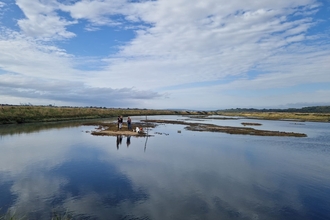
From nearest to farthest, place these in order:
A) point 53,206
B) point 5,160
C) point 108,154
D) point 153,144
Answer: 1. point 53,206
2. point 5,160
3. point 108,154
4. point 153,144

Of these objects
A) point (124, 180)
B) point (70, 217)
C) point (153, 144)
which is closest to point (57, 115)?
point (153, 144)

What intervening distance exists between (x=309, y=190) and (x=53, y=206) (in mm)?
14850

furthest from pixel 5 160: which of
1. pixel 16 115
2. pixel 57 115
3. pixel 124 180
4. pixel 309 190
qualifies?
pixel 57 115

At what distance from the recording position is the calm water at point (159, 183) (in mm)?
11453

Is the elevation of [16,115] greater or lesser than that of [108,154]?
greater

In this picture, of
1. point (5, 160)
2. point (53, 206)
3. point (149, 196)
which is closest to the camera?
point (53, 206)

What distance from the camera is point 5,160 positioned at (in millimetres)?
19344

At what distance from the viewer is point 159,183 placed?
15.3 meters

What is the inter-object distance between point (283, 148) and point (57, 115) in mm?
53140

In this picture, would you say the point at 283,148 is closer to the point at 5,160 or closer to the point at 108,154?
the point at 108,154

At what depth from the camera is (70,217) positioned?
1028 cm

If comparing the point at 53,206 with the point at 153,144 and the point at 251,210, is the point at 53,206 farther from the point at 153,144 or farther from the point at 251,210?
the point at 153,144

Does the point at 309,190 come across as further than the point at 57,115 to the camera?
No

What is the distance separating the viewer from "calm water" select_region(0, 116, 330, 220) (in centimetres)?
1145
